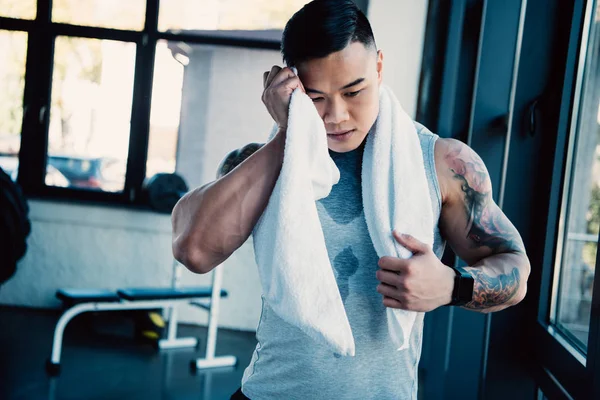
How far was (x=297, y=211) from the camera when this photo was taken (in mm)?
1021

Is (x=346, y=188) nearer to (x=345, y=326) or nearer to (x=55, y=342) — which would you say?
(x=345, y=326)

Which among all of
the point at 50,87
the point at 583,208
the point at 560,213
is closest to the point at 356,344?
the point at 560,213

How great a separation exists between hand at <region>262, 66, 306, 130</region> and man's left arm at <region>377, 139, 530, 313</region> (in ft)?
0.93

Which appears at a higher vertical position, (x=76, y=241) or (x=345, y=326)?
(x=345, y=326)

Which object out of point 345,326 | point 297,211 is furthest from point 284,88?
point 345,326

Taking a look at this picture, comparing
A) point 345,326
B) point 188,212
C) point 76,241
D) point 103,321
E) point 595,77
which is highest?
point 595,77

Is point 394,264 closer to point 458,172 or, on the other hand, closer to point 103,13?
point 458,172

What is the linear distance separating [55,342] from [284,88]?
271 centimetres

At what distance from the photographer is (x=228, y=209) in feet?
3.54

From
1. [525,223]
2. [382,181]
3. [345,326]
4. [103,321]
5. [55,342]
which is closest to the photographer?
[345,326]

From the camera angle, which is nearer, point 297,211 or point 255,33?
point 297,211

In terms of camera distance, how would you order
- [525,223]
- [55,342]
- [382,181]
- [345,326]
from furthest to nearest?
[55,342], [525,223], [382,181], [345,326]

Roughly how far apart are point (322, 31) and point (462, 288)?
0.52 m

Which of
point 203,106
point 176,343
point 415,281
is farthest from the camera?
point 203,106
